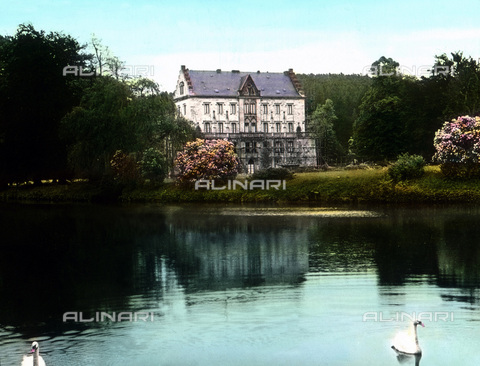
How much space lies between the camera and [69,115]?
7775 cm

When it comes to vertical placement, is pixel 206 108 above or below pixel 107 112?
above

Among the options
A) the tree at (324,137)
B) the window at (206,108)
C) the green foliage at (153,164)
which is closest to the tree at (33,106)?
the green foliage at (153,164)

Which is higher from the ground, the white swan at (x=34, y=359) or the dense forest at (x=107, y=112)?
the dense forest at (x=107, y=112)

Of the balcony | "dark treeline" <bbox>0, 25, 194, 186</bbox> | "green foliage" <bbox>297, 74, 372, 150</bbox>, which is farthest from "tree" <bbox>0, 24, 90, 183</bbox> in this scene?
"green foliage" <bbox>297, 74, 372, 150</bbox>

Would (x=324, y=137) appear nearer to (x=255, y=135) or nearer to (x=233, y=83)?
(x=255, y=135)

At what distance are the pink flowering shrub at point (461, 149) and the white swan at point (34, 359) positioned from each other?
179ft

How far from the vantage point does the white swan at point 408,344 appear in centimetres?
1778

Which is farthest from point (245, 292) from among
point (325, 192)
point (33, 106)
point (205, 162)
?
point (33, 106)

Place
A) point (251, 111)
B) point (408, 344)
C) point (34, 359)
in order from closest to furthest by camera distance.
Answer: point (34, 359)
point (408, 344)
point (251, 111)

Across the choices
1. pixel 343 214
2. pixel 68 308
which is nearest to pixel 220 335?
pixel 68 308

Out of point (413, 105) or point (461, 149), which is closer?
point (461, 149)

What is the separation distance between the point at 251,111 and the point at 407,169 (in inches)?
2312

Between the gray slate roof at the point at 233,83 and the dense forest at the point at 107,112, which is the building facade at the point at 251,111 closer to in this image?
the gray slate roof at the point at 233,83

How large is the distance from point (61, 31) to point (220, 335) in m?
77.4
